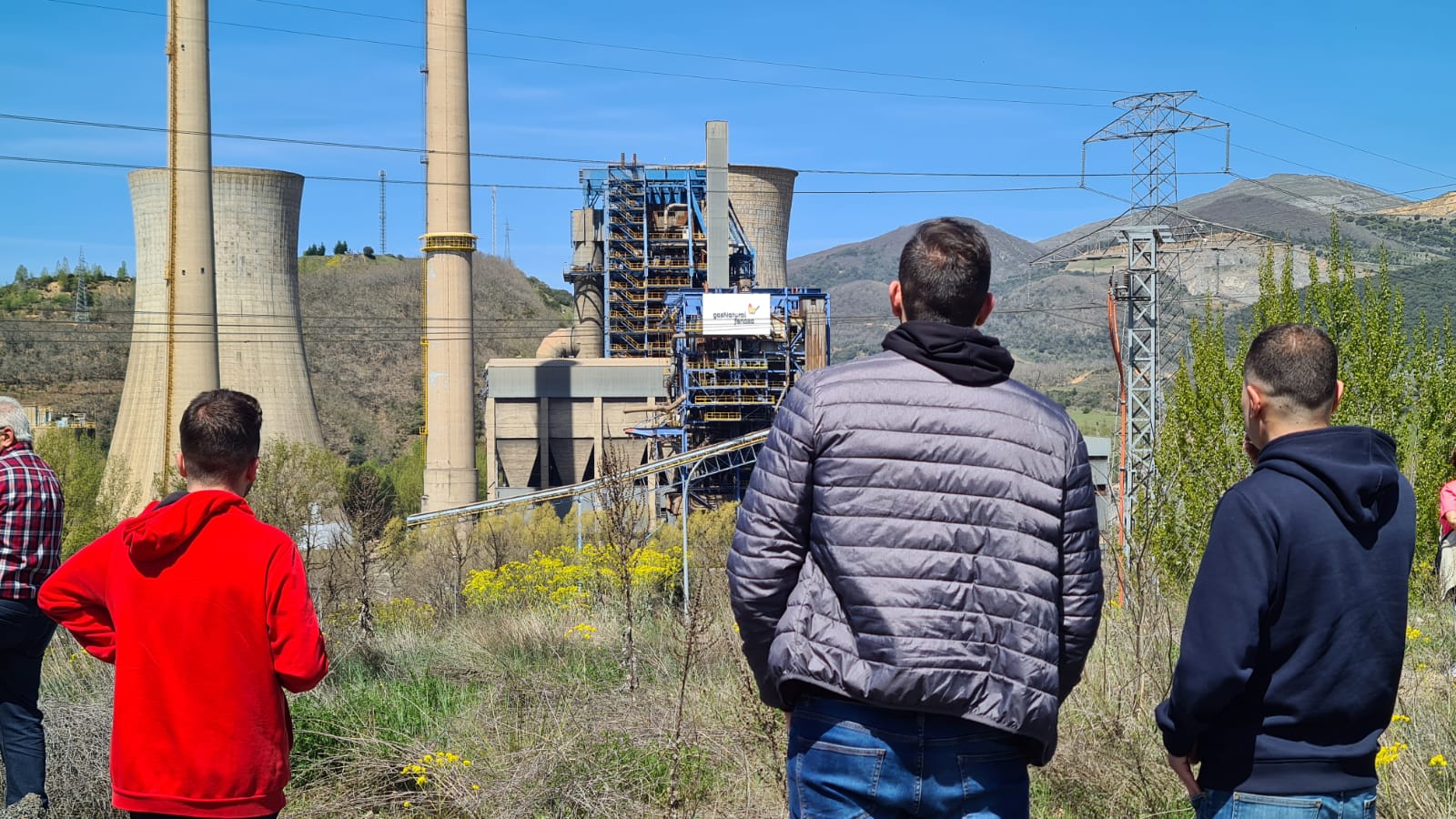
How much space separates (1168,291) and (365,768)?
19495mm

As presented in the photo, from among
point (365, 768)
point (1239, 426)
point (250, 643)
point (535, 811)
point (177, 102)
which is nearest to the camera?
point (250, 643)

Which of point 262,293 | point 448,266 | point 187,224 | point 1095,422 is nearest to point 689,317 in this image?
point 448,266

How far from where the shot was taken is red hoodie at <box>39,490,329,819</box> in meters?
2.39

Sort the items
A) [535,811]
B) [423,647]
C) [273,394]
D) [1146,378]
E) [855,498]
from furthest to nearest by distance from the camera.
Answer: [273,394] → [1146,378] → [423,647] → [535,811] → [855,498]

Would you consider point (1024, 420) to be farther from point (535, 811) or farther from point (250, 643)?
point (535, 811)

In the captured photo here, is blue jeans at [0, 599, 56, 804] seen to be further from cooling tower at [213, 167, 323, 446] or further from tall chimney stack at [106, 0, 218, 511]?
cooling tower at [213, 167, 323, 446]

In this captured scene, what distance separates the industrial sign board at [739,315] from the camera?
110ft

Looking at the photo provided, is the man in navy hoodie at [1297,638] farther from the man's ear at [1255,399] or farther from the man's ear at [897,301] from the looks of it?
the man's ear at [897,301]

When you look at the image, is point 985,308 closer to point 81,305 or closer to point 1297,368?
point 1297,368

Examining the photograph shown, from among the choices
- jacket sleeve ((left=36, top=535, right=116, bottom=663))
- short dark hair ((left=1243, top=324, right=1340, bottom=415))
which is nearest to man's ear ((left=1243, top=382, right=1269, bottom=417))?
short dark hair ((left=1243, top=324, right=1340, bottom=415))

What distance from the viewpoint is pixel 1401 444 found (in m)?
10.3

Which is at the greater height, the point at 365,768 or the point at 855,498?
the point at 855,498

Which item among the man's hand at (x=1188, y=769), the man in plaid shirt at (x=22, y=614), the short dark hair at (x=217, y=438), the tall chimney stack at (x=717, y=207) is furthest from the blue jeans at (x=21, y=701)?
the tall chimney stack at (x=717, y=207)

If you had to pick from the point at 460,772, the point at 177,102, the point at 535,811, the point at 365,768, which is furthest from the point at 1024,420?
the point at 177,102
